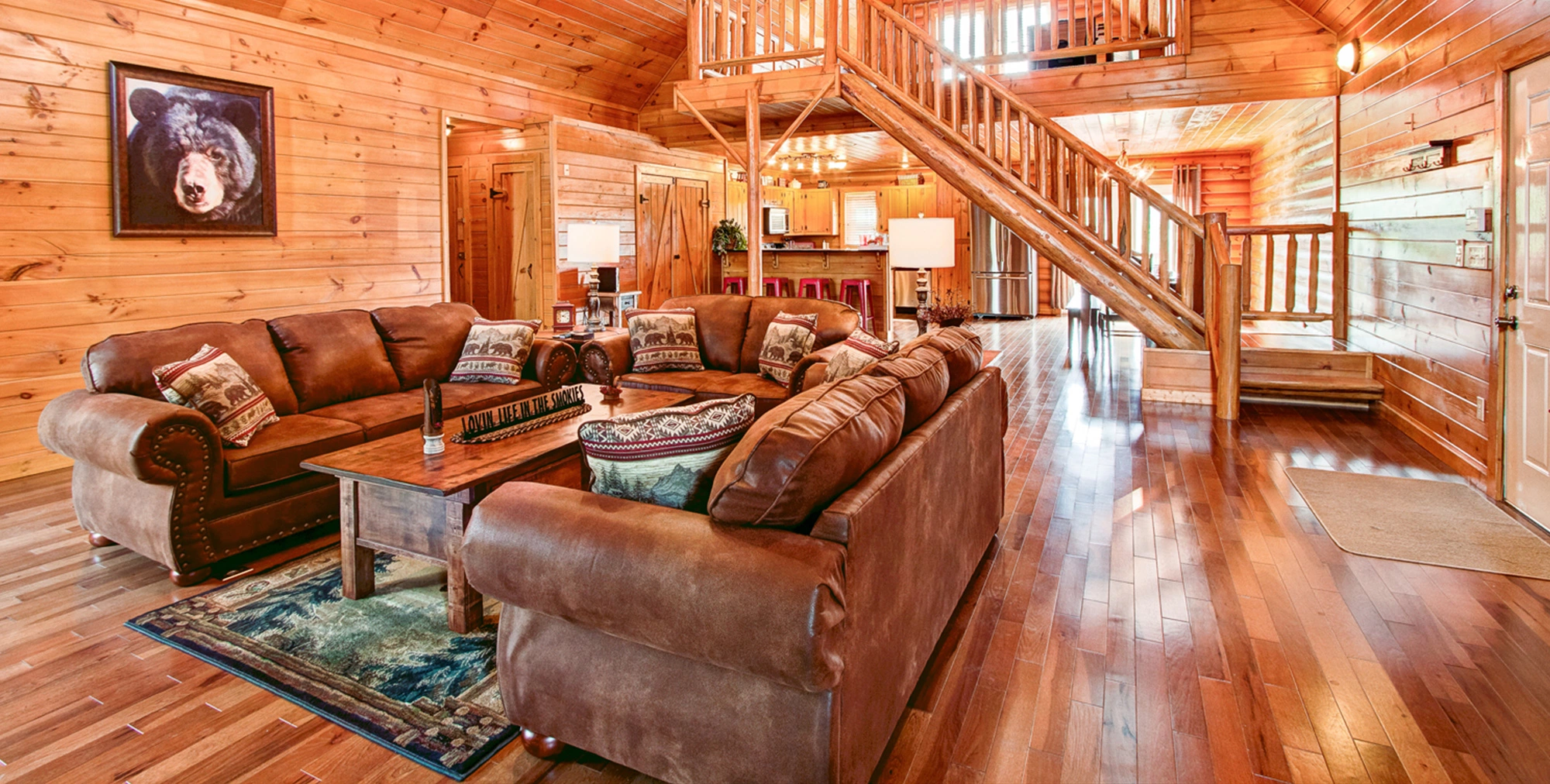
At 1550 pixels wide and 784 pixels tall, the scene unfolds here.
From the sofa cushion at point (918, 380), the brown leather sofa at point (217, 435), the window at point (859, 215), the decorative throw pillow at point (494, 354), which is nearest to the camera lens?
the sofa cushion at point (918, 380)

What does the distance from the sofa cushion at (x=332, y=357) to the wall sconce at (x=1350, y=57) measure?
688 cm

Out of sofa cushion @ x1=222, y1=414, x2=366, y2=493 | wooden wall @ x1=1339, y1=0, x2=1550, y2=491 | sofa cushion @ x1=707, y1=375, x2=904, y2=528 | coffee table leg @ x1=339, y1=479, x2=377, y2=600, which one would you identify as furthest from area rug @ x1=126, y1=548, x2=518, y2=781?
wooden wall @ x1=1339, y1=0, x2=1550, y2=491

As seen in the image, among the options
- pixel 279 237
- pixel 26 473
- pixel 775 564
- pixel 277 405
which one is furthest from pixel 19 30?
pixel 775 564

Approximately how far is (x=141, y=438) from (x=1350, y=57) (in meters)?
7.65

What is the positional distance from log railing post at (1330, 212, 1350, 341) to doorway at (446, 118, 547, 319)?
6607 mm

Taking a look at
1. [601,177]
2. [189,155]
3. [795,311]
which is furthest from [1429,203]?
[189,155]

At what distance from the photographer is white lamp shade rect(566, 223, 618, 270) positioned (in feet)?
19.1

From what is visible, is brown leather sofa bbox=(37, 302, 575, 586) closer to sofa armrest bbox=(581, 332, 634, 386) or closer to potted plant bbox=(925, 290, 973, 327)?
sofa armrest bbox=(581, 332, 634, 386)

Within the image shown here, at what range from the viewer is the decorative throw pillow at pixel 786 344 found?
4.80 metres

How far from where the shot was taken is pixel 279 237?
5688 millimetres

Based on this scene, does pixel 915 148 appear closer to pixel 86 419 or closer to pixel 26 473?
pixel 86 419

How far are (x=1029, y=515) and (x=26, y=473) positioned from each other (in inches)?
204

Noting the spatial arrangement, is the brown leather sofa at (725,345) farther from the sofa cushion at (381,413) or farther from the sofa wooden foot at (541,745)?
the sofa wooden foot at (541,745)

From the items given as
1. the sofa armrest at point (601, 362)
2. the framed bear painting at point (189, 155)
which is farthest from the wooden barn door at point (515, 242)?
the sofa armrest at point (601, 362)
